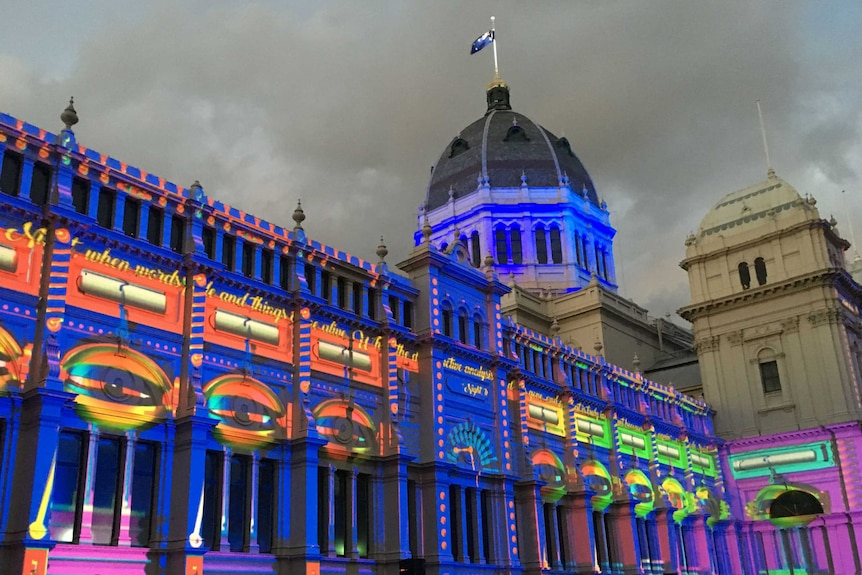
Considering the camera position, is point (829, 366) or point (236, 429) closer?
point (236, 429)

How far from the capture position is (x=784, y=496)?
53.3m

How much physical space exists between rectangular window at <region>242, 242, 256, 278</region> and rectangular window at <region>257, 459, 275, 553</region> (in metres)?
6.53

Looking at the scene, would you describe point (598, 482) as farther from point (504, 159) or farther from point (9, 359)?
point (504, 159)

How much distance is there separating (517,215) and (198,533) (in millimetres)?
49134

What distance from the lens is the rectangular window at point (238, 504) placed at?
27.3m

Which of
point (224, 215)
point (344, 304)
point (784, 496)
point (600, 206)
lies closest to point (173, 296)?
point (224, 215)

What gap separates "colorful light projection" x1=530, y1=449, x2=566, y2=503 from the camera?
4041cm

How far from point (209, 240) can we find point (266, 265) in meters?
2.47

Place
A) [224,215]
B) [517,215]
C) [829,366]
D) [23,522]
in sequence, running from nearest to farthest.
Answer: [23,522] < [224,215] < [829,366] < [517,215]

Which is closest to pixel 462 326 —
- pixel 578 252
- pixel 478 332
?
pixel 478 332

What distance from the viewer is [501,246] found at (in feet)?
230

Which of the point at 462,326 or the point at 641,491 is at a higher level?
the point at 462,326

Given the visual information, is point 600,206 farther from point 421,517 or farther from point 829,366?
point 421,517

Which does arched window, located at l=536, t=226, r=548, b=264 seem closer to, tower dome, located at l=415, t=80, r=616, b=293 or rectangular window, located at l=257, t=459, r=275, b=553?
tower dome, located at l=415, t=80, r=616, b=293
